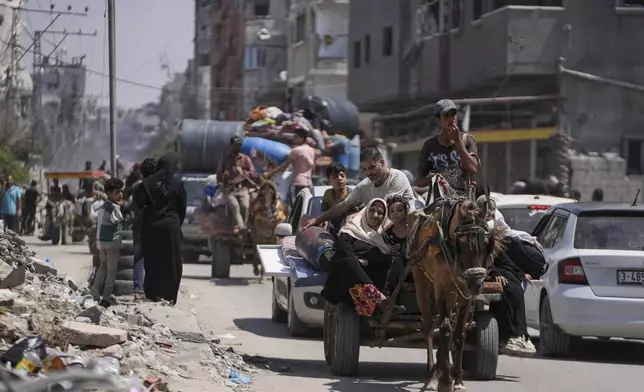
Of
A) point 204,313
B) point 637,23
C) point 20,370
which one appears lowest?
point 204,313

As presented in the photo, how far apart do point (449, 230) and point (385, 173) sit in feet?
6.50

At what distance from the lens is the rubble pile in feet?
28.7

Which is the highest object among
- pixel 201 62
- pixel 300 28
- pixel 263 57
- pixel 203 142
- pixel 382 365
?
pixel 300 28

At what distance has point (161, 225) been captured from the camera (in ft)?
52.0

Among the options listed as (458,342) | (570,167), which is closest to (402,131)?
(570,167)

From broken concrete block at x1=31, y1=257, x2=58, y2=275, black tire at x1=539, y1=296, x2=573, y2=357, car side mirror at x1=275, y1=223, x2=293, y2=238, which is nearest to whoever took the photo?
black tire at x1=539, y1=296, x2=573, y2=357

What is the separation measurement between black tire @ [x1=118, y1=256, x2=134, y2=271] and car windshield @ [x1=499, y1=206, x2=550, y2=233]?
4960 millimetres

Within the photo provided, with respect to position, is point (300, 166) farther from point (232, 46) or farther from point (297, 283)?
point (232, 46)

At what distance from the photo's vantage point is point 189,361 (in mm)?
11406

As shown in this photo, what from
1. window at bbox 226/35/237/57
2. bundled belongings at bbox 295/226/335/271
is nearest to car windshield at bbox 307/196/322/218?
bundled belongings at bbox 295/226/335/271

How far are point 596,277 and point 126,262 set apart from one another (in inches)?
258

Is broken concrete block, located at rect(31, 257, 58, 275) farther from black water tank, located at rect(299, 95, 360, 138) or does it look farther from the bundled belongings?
black water tank, located at rect(299, 95, 360, 138)

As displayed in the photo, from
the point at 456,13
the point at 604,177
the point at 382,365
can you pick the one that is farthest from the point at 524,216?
the point at 456,13

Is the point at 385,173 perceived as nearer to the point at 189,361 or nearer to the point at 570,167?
the point at 189,361
